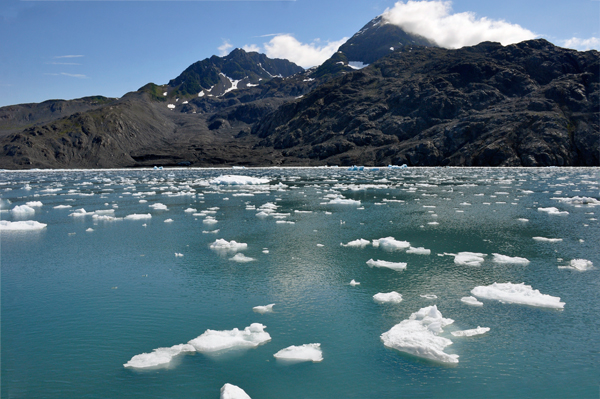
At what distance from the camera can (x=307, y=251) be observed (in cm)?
1794

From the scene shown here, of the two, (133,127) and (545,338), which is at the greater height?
(133,127)

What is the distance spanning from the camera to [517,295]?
38.4 feet

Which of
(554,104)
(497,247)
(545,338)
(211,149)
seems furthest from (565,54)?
(545,338)

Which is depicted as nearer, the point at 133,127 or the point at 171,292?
the point at 171,292

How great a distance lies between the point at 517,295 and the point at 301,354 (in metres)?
7.30

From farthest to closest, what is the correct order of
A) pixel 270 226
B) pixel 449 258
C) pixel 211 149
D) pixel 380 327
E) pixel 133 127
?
pixel 133 127
pixel 211 149
pixel 270 226
pixel 449 258
pixel 380 327

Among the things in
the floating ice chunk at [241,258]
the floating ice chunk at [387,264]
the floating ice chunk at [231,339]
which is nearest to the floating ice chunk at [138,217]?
the floating ice chunk at [241,258]

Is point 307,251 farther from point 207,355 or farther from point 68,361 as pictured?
point 68,361

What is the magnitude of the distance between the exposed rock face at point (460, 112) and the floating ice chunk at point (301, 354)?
4651 inches

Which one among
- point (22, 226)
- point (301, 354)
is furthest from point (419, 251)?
point (22, 226)

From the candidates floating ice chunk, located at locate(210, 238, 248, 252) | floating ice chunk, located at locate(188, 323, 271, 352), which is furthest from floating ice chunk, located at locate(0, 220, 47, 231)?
floating ice chunk, located at locate(188, 323, 271, 352)

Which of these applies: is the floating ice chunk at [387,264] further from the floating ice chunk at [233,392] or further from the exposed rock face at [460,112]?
the exposed rock face at [460,112]

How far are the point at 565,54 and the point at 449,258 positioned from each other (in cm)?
16934

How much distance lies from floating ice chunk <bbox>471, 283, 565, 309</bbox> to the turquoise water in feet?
1.08
